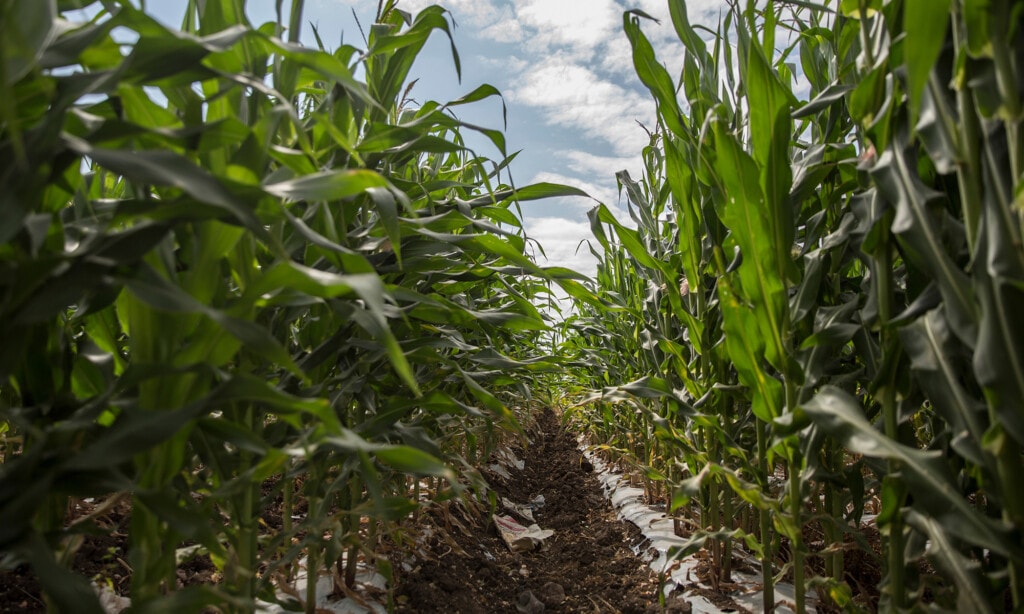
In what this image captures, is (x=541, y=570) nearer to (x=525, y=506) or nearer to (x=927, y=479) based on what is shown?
(x=525, y=506)

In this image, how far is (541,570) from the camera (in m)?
2.27

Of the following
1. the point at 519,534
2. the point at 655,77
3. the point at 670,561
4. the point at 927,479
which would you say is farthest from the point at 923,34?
the point at 519,534

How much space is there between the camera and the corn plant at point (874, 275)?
669 millimetres

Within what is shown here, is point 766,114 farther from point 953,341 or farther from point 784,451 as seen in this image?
point 784,451

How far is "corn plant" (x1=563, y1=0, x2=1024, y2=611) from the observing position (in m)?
0.67

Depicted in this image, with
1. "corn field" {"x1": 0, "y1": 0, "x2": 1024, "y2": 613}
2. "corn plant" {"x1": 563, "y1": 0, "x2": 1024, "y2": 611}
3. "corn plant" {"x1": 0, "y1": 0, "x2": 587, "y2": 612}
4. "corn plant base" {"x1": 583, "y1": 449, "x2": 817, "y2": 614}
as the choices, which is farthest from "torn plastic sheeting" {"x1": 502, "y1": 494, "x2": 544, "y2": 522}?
"corn plant" {"x1": 0, "y1": 0, "x2": 587, "y2": 612}

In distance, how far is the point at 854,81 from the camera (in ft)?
3.54

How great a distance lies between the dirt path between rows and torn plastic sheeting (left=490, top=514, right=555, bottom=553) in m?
0.03

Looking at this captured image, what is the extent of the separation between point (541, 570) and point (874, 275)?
1811mm

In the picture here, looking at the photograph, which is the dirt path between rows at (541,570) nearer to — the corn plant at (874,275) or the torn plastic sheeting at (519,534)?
the torn plastic sheeting at (519,534)

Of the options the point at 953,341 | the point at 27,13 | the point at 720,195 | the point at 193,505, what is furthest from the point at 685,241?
the point at 27,13

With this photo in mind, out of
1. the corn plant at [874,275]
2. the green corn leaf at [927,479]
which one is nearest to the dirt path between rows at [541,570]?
the corn plant at [874,275]

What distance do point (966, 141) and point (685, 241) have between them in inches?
30.8

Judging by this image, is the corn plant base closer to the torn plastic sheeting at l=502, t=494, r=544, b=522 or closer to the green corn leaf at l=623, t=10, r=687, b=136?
the torn plastic sheeting at l=502, t=494, r=544, b=522
